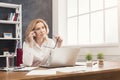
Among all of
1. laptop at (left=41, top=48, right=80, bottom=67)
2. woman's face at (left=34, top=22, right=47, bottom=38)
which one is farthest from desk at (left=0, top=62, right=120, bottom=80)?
woman's face at (left=34, top=22, right=47, bottom=38)

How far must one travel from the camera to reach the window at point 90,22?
345 cm

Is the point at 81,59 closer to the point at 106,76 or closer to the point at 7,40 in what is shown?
the point at 7,40

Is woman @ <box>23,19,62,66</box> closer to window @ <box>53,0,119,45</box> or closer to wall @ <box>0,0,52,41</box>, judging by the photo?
window @ <box>53,0,119,45</box>

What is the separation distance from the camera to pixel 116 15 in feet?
11.0

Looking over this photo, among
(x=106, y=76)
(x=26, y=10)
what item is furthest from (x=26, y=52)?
(x=26, y=10)

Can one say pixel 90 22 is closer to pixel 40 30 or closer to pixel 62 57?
pixel 40 30

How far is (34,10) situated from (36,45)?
2210mm

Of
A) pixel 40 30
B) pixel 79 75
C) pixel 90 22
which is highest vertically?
pixel 90 22

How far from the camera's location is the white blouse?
7.47 feet

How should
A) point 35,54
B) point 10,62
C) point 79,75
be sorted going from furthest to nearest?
point 35,54 < point 10,62 < point 79,75

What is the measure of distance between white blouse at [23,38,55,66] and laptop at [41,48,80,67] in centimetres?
54

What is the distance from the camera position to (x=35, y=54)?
2492mm

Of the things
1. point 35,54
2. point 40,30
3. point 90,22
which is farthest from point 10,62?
point 90,22

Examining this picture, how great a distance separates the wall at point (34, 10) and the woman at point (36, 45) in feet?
5.86
